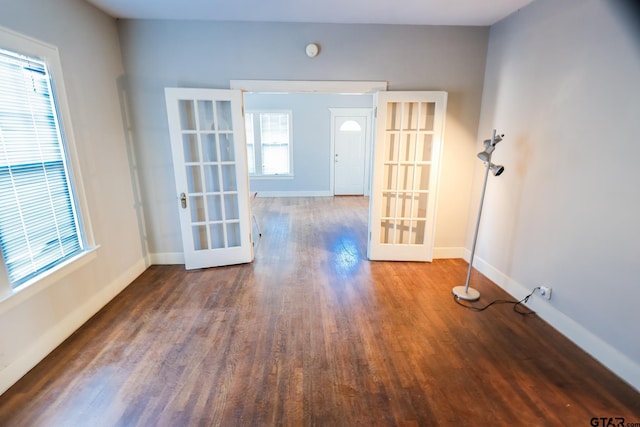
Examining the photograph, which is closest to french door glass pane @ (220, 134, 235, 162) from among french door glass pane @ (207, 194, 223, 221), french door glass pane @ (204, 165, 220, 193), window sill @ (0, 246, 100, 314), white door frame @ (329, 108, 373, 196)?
french door glass pane @ (204, 165, 220, 193)

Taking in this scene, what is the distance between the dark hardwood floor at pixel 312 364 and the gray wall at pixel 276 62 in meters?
1.57

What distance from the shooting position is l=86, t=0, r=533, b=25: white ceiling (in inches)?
107

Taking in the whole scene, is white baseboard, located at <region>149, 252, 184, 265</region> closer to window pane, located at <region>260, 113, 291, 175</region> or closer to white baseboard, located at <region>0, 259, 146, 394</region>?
white baseboard, located at <region>0, 259, 146, 394</region>

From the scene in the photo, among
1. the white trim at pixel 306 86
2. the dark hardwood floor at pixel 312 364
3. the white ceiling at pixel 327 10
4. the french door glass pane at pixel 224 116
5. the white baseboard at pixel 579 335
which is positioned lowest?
the dark hardwood floor at pixel 312 364

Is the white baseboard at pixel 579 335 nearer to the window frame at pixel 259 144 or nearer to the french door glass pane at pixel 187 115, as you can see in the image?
the french door glass pane at pixel 187 115

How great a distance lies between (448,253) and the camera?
3.91 metres

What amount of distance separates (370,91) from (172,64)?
7.27 feet

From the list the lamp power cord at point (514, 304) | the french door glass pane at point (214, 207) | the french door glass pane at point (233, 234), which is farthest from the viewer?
the french door glass pane at point (233, 234)

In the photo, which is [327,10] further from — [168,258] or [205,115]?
[168,258]

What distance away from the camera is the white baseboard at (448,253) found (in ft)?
12.8

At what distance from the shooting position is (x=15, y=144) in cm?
197

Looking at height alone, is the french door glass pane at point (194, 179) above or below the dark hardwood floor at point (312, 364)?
above

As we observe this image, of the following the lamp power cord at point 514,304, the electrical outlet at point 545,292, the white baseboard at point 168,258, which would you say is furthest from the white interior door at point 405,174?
→ the white baseboard at point 168,258

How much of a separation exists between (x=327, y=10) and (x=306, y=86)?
76 cm
